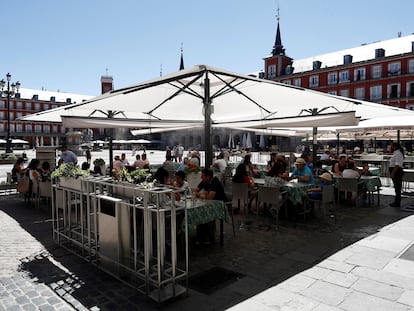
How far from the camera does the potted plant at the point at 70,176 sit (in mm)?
4520

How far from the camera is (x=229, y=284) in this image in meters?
3.62

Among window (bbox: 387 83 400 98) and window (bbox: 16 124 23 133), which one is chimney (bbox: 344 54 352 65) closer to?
window (bbox: 387 83 400 98)

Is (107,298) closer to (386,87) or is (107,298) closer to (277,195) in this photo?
(277,195)

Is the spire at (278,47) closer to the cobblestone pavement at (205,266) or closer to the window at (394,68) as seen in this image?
the window at (394,68)

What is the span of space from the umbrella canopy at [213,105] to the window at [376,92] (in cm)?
3726

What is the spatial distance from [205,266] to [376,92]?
4348 centimetres

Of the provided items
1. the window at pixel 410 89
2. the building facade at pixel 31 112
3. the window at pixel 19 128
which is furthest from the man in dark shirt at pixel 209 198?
the window at pixel 19 128

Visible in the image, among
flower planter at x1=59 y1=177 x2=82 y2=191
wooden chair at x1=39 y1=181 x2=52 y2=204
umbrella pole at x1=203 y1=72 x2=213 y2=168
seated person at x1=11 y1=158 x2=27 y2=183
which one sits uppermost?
umbrella pole at x1=203 y1=72 x2=213 y2=168

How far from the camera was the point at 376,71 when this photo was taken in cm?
4031

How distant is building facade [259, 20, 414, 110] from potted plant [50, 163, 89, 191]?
42625 mm

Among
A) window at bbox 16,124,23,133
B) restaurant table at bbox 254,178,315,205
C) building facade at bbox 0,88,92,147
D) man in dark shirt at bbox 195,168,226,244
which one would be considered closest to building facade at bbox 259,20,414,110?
restaurant table at bbox 254,178,315,205

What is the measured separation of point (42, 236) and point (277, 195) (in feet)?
14.0

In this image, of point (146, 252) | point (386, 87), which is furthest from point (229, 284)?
point (386, 87)

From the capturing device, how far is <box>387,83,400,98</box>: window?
38797 mm
